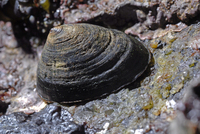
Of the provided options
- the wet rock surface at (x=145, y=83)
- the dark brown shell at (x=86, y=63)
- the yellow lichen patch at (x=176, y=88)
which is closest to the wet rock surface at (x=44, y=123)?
the wet rock surface at (x=145, y=83)

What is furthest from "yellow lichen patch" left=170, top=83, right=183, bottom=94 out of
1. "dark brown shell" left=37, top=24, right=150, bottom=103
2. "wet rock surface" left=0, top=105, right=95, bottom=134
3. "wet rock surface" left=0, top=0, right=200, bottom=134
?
"wet rock surface" left=0, top=105, right=95, bottom=134

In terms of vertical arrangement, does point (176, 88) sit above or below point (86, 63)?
below

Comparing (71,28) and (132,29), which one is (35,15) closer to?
(71,28)

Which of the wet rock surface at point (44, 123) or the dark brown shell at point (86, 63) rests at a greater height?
the dark brown shell at point (86, 63)

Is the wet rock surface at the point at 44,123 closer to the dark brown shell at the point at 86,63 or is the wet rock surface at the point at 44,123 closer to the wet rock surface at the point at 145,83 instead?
the wet rock surface at the point at 145,83

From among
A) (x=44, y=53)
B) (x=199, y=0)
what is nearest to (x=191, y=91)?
(x=199, y=0)

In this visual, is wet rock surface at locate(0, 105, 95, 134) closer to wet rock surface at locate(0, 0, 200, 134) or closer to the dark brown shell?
wet rock surface at locate(0, 0, 200, 134)

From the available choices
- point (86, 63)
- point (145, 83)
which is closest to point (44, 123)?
point (86, 63)

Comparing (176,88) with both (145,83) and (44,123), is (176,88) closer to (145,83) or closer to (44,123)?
(145,83)
